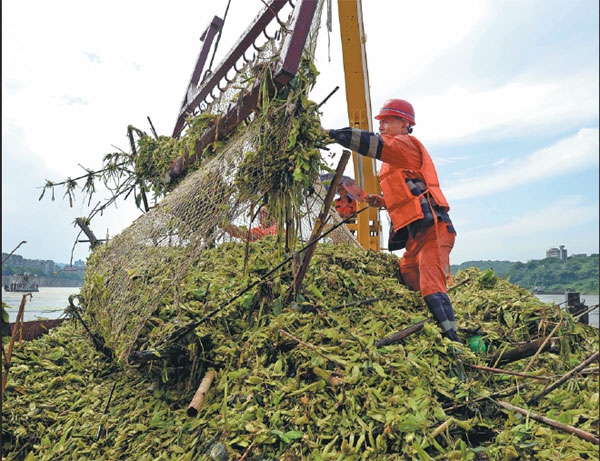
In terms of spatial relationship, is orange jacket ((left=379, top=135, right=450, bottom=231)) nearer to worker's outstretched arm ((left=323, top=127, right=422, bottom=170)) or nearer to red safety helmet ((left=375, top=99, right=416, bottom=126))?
worker's outstretched arm ((left=323, top=127, right=422, bottom=170))

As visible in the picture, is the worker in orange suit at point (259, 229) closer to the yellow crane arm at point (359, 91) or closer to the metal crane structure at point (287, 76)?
the metal crane structure at point (287, 76)

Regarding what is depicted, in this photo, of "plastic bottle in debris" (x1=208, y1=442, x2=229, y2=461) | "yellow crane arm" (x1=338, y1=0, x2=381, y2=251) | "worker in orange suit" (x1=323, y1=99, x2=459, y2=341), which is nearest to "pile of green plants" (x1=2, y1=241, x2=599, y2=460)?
"plastic bottle in debris" (x1=208, y1=442, x2=229, y2=461)

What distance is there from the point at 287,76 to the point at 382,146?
97cm

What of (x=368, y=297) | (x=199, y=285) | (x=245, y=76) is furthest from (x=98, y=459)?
(x=245, y=76)

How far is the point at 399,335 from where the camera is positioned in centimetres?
280

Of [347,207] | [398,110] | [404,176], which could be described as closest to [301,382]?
[404,176]

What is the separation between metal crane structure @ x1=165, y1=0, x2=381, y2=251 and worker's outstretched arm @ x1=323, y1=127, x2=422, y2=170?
60 centimetres

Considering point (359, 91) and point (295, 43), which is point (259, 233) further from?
point (359, 91)

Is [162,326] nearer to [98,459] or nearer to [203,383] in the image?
[203,383]

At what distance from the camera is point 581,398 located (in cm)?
251

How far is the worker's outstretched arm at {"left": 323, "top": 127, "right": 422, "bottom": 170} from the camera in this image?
3.09 meters

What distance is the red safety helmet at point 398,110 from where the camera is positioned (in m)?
3.78

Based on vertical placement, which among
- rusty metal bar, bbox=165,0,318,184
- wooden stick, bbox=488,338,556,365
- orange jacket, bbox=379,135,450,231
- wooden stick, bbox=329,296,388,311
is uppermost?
rusty metal bar, bbox=165,0,318,184

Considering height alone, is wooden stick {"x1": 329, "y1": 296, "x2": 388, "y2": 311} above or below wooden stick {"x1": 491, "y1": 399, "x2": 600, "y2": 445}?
above
